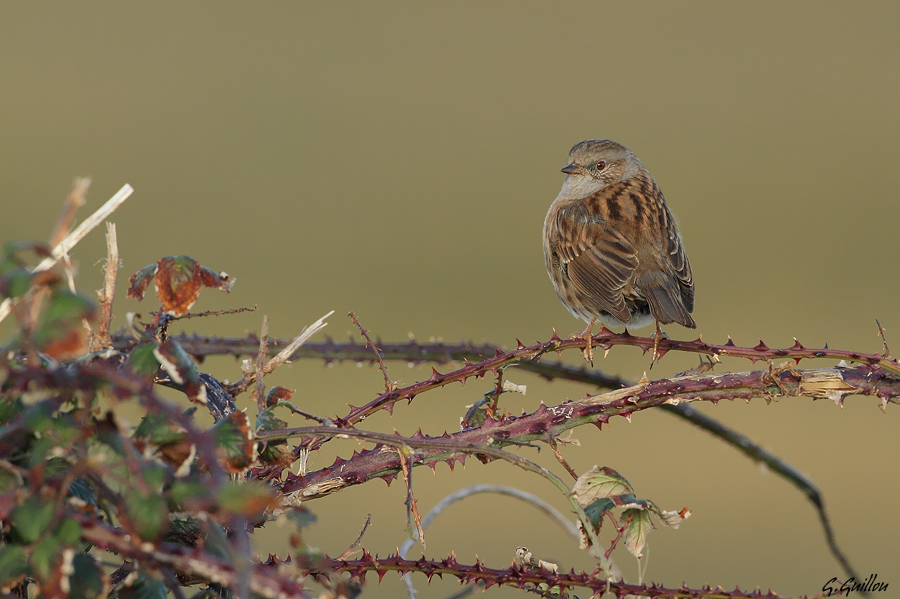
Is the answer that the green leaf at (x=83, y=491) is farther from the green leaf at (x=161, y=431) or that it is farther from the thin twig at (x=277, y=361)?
the thin twig at (x=277, y=361)

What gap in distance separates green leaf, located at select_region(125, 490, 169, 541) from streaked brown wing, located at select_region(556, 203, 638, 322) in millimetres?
2549

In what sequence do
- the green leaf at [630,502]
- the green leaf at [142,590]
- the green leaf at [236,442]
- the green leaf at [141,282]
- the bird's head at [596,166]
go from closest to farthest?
1. the green leaf at [142,590]
2. the green leaf at [236,442]
3. the green leaf at [630,502]
4. the green leaf at [141,282]
5. the bird's head at [596,166]

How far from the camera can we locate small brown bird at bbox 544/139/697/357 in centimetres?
321

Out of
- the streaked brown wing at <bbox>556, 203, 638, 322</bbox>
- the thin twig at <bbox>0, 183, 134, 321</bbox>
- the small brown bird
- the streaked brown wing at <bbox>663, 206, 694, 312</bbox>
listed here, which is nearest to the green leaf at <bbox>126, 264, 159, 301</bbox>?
the thin twig at <bbox>0, 183, 134, 321</bbox>

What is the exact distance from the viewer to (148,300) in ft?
29.3

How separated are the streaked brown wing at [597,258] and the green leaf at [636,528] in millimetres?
1880

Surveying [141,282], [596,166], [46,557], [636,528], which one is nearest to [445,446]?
[636,528]

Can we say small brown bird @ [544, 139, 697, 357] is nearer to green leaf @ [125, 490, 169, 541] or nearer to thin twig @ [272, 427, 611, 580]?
thin twig @ [272, 427, 611, 580]

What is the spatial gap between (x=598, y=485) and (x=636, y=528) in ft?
0.35

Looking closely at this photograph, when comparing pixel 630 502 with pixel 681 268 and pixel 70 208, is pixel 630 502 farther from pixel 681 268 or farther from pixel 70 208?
pixel 681 268

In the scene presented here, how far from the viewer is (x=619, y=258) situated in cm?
336

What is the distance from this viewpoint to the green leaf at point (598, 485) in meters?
1.28

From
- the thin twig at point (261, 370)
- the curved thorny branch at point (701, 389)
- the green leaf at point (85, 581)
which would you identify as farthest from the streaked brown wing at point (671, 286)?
the green leaf at point (85, 581)

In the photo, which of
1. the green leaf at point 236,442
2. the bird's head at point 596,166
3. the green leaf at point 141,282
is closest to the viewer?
the green leaf at point 236,442
